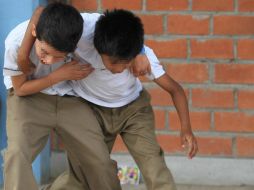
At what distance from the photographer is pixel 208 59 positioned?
4156 mm

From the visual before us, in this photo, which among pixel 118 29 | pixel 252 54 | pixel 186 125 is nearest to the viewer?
pixel 118 29

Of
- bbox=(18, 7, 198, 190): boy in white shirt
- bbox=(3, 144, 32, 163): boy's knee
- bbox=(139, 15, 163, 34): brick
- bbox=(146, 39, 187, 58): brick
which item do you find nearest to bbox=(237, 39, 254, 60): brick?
bbox=(146, 39, 187, 58): brick

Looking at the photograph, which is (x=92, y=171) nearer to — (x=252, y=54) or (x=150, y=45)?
(x=150, y=45)

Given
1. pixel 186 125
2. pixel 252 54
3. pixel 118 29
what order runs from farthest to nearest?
pixel 252 54 → pixel 186 125 → pixel 118 29

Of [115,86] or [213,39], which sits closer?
[115,86]

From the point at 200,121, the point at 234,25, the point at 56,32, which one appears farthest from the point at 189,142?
the point at 234,25

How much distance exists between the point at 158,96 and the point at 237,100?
1.61 feet

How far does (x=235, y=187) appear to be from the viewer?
4.24 m

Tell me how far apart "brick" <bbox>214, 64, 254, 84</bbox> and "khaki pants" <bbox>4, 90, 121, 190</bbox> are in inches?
39.8

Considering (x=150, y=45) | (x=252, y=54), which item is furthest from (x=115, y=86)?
(x=252, y=54)

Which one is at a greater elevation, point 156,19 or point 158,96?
point 156,19

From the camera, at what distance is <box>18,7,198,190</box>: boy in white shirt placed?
3.15m

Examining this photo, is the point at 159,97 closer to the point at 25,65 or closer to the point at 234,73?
the point at 234,73

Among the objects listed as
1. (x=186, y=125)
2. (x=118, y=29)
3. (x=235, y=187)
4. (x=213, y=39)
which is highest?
(x=118, y=29)
